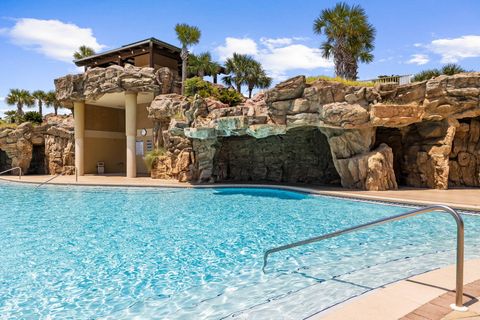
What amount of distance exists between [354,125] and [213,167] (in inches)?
344

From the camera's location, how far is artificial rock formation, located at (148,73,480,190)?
45.3ft

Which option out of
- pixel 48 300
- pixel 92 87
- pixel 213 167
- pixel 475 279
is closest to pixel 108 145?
pixel 92 87

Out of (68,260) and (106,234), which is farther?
(106,234)

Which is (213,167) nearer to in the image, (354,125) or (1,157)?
(354,125)

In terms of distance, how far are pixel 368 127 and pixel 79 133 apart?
69.6 ft

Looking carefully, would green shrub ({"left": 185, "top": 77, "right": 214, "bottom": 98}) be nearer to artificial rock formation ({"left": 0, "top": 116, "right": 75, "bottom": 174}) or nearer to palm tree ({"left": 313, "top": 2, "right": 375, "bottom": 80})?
palm tree ({"left": 313, "top": 2, "right": 375, "bottom": 80})

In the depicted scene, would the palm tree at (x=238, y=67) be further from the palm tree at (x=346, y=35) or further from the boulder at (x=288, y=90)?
the boulder at (x=288, y=90)

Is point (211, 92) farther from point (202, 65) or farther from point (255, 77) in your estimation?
point (255, 77)

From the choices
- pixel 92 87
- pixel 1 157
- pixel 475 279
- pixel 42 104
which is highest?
pixel 42 104

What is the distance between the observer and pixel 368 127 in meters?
14.4

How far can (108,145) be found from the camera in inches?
1078

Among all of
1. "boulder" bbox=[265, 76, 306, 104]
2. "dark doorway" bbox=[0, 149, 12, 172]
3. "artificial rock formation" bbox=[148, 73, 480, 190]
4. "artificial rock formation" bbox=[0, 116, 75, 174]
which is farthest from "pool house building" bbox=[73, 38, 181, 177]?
"boulder" bbox=[265, 76, 306, 104]

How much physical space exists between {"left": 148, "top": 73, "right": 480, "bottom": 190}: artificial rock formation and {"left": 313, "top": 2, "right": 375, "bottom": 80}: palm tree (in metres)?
5.35

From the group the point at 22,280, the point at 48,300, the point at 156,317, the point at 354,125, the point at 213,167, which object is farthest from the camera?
the point at 213,167
